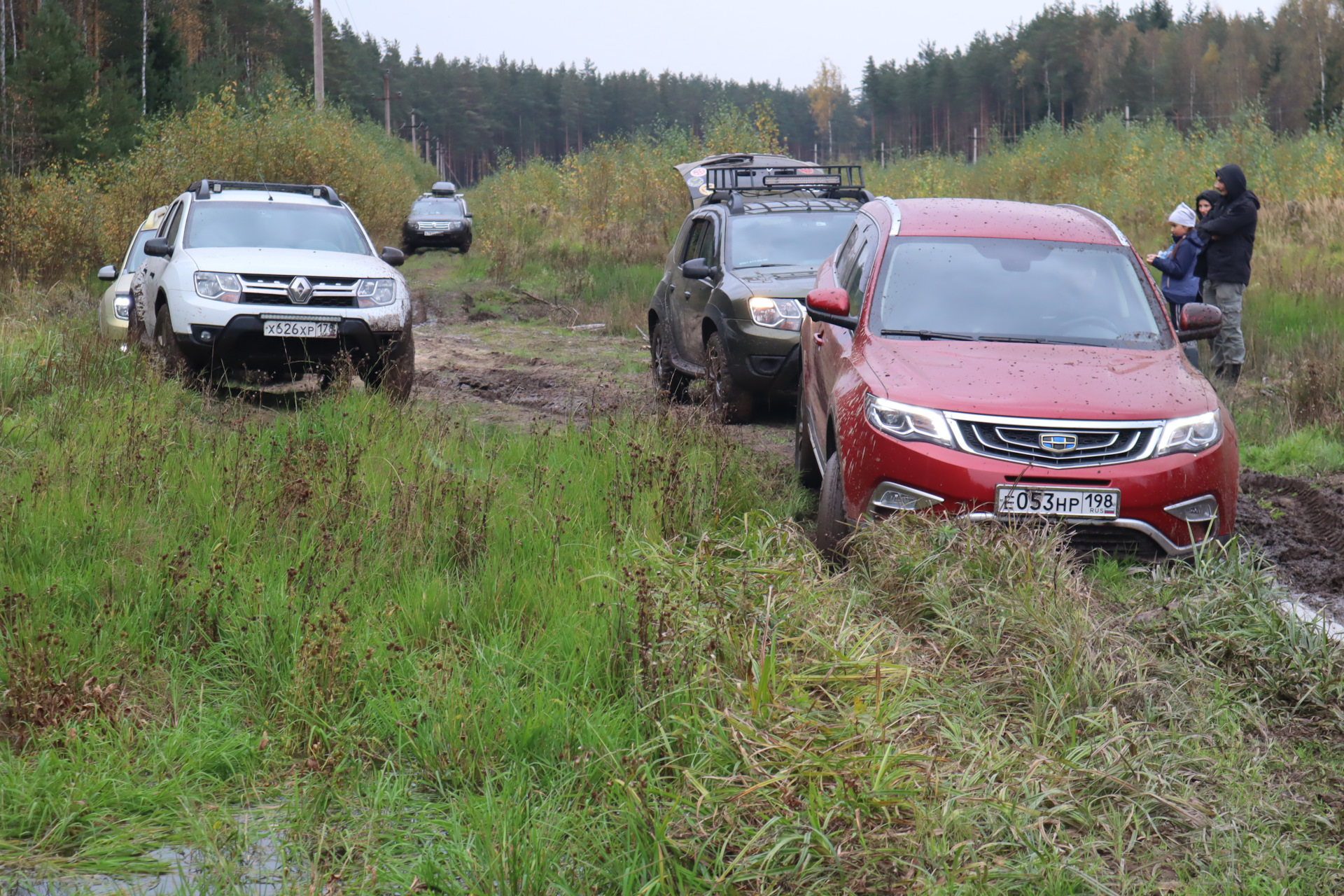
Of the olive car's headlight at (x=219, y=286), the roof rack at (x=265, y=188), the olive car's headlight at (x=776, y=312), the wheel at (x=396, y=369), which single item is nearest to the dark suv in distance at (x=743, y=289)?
the olive car's headlight at (x=776, y=312)

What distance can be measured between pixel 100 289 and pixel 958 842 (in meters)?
18.3

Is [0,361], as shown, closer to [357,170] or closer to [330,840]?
[330,840]

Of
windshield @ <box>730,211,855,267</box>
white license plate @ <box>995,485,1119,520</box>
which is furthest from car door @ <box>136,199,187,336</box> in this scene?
white license plate @ <box>995,485,1119,520</box>

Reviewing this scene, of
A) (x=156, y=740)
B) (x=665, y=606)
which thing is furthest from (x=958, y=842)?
Answer: (x=156, y=740)

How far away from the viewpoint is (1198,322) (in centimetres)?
617

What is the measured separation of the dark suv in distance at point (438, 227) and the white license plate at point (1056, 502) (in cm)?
3044

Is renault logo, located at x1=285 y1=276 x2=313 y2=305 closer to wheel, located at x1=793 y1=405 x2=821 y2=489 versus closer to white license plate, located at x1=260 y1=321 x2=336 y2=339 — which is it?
white license plate, located at x1=260 y1=321 x2=336 y2=339

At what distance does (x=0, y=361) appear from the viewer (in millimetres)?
8820

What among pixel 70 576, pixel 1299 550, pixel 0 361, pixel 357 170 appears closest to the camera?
pixel 70 576

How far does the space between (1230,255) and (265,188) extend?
8.86 m

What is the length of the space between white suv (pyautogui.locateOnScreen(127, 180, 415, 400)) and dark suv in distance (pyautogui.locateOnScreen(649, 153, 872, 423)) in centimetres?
237

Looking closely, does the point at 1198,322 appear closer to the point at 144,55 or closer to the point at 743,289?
the point at 743,289

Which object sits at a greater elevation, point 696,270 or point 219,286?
point 696,270

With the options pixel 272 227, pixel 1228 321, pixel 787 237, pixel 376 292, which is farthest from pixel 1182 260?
pixel 272 227
